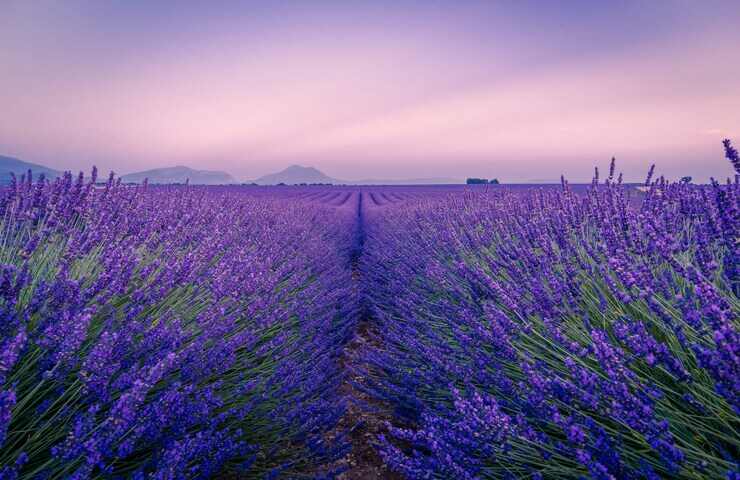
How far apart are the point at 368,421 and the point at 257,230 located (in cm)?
234

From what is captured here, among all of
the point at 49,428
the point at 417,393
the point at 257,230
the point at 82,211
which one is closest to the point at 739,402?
the point at 417,393

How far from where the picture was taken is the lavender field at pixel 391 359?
98cm

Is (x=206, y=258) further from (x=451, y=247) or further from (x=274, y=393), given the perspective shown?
(x=451, y=247)

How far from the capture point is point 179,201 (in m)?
4.45

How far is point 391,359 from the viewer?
8.18 feet

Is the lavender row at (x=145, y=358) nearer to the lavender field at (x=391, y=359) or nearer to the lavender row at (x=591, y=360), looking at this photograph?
the lavender field at (x=391, y=359)

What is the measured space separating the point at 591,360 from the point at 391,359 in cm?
124

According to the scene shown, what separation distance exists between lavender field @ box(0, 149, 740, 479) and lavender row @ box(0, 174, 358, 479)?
Result: 0.01 metres

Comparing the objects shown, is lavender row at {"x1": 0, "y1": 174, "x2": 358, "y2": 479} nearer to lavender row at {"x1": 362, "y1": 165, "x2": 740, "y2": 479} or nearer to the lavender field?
the lavender field

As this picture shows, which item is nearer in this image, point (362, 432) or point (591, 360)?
point (591, 360)

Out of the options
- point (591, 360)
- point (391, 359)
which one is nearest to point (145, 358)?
point (391, 359)

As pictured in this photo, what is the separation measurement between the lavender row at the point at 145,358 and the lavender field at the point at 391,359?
0.01 metres

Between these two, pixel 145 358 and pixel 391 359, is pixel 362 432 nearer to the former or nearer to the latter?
pixel 391 359

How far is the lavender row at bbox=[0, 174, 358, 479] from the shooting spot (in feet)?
3.43
